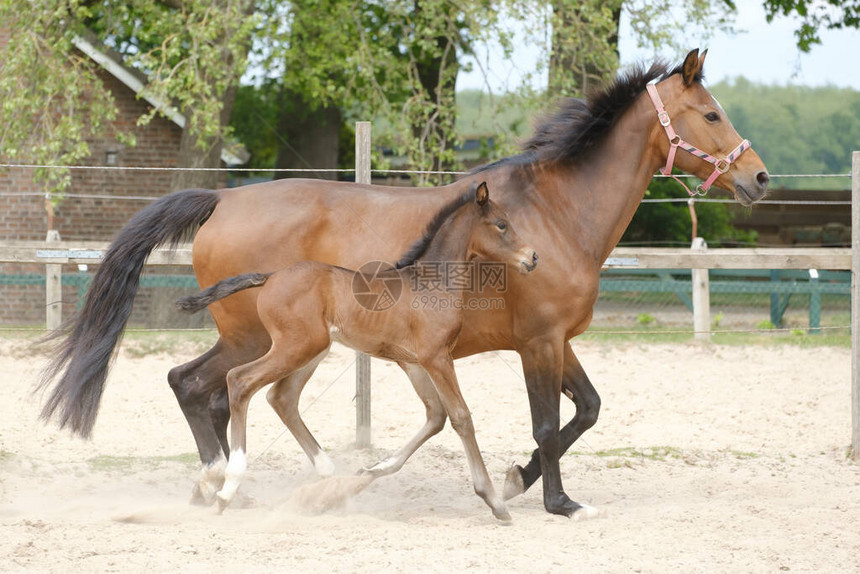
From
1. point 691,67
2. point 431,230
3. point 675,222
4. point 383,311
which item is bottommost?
point 383,311

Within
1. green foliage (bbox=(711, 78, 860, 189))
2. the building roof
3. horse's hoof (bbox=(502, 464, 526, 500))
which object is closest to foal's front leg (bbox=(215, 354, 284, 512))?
horse's hoof (bbox=(502, 464, 526, 500))

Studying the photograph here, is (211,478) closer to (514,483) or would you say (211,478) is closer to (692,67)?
(514,483)

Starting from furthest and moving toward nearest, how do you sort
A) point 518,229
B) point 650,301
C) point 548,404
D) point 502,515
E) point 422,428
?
1. point 650,301
2. point 422,428
3. point 518,229
4. point 548,404
5. point 502,515

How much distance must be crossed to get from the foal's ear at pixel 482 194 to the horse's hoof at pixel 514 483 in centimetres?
137

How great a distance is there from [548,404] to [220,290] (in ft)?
5.47

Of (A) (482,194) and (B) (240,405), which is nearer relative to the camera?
(B) (240,405)

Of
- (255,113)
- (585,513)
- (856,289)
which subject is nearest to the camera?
(585,513)

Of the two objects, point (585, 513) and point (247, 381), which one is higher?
point (247, 381)

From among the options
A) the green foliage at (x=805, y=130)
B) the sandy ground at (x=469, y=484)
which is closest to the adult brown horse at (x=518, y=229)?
the sandy ground at (x=469, y=484)

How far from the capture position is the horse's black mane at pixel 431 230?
4.30 meters

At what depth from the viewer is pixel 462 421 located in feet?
13.9

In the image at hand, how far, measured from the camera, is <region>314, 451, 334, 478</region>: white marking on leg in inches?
185

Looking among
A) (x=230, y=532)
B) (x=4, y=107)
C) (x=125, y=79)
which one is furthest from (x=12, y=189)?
(x=230, y=532)

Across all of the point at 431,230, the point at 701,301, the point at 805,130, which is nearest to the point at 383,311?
the point at 431,230
